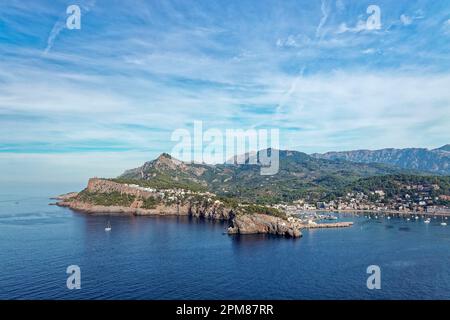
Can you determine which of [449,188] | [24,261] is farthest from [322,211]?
[24,261]

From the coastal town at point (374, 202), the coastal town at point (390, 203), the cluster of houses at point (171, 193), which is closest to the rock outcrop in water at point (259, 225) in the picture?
the cluster of houses at point (171, 193)

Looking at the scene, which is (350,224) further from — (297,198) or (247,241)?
(297,198)

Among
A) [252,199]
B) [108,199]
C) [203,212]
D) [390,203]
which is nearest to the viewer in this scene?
[203,212]

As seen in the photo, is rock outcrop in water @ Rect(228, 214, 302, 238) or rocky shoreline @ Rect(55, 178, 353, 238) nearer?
rock outcrop in water @ Rect(228, 214, 302, 238)

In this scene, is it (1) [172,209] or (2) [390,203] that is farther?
(2) [390,203]

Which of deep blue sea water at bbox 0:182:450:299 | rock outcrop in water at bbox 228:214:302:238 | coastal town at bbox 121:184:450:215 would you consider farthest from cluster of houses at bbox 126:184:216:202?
rock outcrop in water at bbox 228:214:302:238

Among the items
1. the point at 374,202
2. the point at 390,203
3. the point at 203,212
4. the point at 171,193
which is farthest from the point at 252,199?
the point at 390,203

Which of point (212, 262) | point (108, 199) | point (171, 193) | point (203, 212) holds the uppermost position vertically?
point (171, 193)

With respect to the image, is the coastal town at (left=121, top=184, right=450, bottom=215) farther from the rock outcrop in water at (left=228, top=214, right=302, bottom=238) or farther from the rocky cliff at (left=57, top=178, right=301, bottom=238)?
the rock outcrop in water at (left=228, top=214, right=302, bottom=238)

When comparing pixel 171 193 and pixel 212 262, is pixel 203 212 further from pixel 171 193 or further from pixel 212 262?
pixel 212 262
